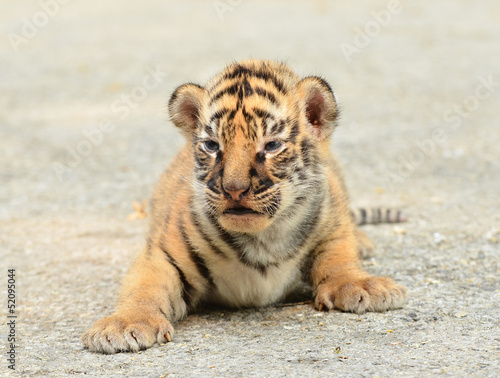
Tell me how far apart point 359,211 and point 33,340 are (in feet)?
11.2

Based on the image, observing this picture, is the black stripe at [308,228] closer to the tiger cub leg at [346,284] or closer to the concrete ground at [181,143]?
the tiger cub leg at [346,284]

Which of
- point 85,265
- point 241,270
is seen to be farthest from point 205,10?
point 241,270

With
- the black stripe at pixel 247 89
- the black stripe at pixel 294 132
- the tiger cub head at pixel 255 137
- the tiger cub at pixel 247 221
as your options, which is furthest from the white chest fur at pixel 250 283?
the black stripe at pixel 247 89

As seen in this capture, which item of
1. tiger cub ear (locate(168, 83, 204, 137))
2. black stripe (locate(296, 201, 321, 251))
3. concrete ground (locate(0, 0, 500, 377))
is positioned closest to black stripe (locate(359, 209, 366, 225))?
concrete ground (locate(0, 0, 500, 377))

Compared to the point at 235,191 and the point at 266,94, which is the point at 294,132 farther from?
the point at 235,191

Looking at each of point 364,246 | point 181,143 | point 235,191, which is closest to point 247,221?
point 235,191

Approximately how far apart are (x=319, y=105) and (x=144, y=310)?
1691mm

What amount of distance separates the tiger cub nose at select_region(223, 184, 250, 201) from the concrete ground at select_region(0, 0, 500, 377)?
85cm

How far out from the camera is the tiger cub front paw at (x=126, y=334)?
4.02 m

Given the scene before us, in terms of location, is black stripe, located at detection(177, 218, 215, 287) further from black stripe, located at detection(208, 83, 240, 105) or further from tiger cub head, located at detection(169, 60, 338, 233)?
black stripe, located at detection(208, 83, 240, 105)

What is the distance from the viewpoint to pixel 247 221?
4.11 metres

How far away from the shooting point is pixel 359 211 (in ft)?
22.1

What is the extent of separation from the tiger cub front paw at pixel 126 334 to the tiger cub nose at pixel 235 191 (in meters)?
0.86

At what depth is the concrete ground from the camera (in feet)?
13.3
